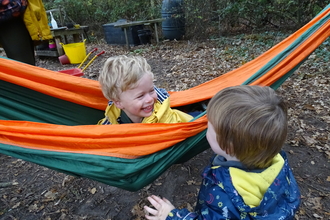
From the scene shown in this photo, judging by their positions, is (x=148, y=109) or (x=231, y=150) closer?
(x=231, y=150)

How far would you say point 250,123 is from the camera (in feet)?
2.95

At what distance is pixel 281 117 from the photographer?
920 millimetres

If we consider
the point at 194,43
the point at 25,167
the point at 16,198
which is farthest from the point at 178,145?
the point at 194,43

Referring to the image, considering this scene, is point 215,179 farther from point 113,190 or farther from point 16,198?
Result: point 16,198

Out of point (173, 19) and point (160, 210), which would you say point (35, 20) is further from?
point (173, 19)

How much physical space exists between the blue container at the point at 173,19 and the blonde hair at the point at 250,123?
646 cm

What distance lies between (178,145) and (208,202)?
479mm

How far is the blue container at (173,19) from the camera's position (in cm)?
709

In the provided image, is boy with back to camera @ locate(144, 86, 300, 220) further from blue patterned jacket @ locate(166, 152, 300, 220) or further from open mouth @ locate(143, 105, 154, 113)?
open mouth @ locate(143, 105, 154, 113)

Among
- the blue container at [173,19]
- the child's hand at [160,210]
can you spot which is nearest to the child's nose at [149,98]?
the child's hand at [160,210]

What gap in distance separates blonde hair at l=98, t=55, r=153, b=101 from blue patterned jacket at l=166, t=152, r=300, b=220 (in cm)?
70

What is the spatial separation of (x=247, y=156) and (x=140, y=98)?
76cm

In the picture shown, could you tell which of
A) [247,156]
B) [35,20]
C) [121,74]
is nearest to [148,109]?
[121,74]

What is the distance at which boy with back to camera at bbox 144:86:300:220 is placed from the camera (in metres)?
0.91
